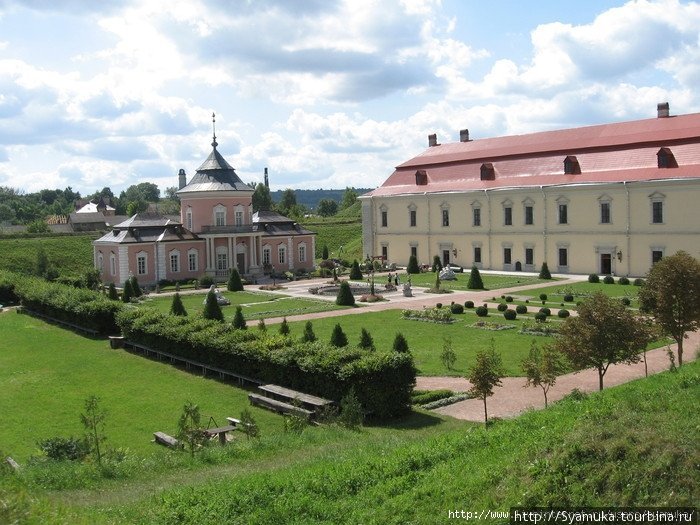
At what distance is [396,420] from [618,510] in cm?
889

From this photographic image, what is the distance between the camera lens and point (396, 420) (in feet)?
53.9

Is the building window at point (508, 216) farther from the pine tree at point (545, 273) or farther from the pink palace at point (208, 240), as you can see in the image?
the pink palace at point (208, 240)

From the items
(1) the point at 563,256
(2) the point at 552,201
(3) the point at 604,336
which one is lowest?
(3) the point at 604,336

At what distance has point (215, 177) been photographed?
53.5 metres

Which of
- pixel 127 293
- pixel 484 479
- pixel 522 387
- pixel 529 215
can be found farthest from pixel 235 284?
pixel 484 479

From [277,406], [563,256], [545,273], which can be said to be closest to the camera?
[277,406]

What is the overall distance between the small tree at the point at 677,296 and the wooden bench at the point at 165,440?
13.3m

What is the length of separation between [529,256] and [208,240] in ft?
75.4

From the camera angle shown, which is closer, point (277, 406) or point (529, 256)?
point (277, 406)

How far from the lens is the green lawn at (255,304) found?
3459 centimetres

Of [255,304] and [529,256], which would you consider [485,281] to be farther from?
[255,304]

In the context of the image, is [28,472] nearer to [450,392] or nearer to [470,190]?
[450,392]

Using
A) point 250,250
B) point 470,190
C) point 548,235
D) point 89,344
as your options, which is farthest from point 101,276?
point 548,235

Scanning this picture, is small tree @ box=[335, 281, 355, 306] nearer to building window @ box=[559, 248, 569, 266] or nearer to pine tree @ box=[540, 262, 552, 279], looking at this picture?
pine tree @ box=[540, 262, 552, 279]
